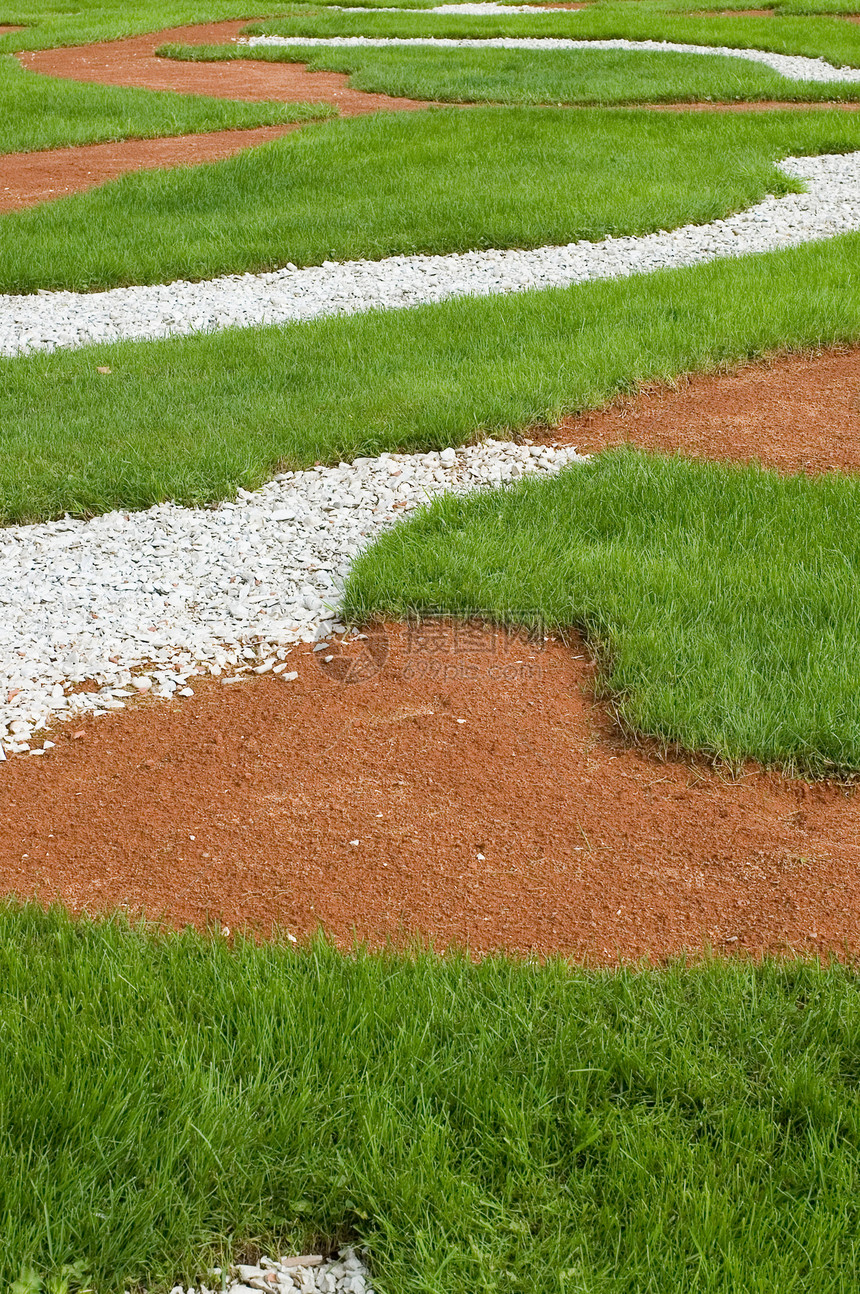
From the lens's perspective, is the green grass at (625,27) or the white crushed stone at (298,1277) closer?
the white crushed stone at (298,1277)

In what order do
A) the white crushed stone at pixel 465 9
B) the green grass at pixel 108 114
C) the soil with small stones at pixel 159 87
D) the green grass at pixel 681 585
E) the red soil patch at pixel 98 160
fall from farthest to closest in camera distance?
1. the white crushed stone at pixel 465 9
2. the green grass at pixel 108 114
3. the soil with small stones at pixel 159 87
4. the red soil patch at pixel 98 160
5. the green grass at pixel 681 585

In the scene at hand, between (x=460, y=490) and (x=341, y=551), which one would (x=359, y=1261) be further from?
(x=460, y=490)

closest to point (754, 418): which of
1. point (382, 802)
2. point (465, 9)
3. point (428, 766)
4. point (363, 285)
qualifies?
point (428, 766)

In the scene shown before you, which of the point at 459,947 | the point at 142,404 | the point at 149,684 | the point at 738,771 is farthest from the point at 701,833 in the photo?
the point at 142,404

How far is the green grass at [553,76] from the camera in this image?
14.9 meters

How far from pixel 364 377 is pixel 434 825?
3.98m

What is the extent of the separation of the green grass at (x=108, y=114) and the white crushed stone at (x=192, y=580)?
942 centimetres

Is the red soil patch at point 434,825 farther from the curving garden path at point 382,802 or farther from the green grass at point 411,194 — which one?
the green grass at point 411,194

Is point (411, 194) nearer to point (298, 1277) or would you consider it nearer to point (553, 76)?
point (553, 76)

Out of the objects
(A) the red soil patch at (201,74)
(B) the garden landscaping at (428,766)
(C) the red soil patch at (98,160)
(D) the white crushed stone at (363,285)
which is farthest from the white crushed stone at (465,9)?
(B) the garden landscaping at (428,766)

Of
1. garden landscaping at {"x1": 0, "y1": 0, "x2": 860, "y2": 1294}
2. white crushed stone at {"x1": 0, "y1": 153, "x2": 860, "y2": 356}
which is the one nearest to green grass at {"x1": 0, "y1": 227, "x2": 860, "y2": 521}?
garden landscaping at {"x1": 0, "y1": 0, "x2": 860, "y2": 1294}

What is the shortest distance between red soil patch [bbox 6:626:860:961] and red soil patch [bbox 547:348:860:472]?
2.21 metres

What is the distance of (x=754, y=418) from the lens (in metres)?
6.32

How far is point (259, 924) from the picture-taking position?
3.11m
